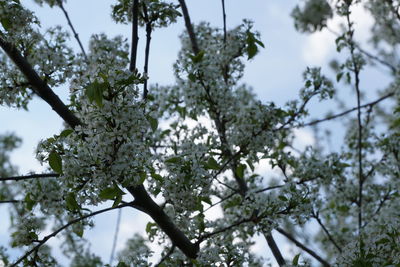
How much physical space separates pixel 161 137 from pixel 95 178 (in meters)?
3.58

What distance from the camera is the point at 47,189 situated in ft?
16.3

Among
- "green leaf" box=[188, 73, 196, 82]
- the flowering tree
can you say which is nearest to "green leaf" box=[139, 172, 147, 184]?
the flowering tree

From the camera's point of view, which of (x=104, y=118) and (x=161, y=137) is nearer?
(x=104, y=118)

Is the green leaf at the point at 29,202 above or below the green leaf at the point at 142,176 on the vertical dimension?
above

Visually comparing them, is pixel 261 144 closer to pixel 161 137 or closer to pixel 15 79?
pixel 161 137

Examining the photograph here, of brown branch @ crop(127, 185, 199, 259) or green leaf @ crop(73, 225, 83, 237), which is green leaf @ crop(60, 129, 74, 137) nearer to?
brown branch @ crop(127, 185, 199, 259)

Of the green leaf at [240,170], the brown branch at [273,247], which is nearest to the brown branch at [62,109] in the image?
the green leaf at [240,170]

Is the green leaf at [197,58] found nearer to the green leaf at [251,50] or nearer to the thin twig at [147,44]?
the green leaf at [251,50]

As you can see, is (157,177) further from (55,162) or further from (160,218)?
(55,162)

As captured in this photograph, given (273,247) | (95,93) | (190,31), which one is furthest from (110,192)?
(190,31)

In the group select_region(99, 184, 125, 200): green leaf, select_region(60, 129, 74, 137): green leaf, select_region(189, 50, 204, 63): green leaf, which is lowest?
select_region(99, 184, 125, 200): green leaf

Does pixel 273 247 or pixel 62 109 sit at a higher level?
pixel 62 109

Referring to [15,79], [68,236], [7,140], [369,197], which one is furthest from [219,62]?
[7,140]

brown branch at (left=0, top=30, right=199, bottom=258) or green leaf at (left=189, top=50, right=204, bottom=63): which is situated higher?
green leaf at (left=189, top=50, right=204, bottom=63)
